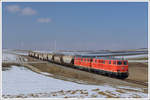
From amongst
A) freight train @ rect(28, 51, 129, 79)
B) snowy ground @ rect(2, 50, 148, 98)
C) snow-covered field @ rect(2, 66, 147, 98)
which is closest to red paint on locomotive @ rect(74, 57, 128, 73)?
freight train @ rect(28, 51, 129, 79)

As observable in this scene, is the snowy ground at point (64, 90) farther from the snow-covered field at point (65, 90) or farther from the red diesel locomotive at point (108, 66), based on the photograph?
the red diesel locomotive at point (108, 66)

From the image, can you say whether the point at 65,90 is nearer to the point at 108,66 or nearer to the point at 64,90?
the point at 64,90

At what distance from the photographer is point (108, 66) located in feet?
119

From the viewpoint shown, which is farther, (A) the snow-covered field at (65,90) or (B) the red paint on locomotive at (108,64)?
(B) the red paint on locomotive at (108,64)

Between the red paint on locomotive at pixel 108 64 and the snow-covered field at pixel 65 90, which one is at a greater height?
the red paint on locomotive at pixel 108 64

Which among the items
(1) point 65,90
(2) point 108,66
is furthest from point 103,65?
(1) point 65,90

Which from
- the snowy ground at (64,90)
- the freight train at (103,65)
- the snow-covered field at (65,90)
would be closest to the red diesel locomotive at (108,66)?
the freight train at (103,65)

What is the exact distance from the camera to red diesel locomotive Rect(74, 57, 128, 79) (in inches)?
1346

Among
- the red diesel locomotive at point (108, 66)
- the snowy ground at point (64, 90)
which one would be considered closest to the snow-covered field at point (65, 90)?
the snowy ground at point (64, 90)

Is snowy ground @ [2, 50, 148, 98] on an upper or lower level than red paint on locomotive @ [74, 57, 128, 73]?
lower

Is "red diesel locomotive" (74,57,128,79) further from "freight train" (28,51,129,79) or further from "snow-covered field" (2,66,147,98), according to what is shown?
"snow-covered field" (2,66,147,98)

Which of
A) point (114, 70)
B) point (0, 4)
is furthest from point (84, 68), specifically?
point (0, 4)

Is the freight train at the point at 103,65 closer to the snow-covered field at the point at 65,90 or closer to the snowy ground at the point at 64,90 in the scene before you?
the snowy ground at the point at 64,90

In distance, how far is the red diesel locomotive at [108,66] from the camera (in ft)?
112
